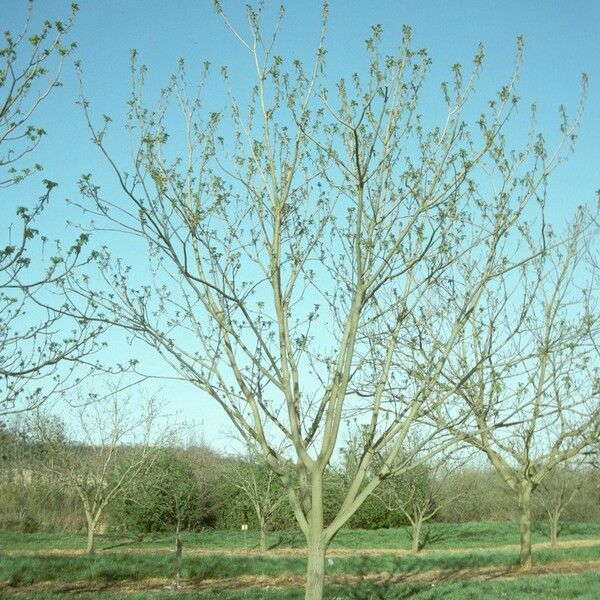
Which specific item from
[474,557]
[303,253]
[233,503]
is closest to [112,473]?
[233,503]

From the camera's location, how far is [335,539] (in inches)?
1305

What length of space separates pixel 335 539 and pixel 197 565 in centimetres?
1563

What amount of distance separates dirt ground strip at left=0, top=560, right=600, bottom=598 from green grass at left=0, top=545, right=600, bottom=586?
34 centimetres

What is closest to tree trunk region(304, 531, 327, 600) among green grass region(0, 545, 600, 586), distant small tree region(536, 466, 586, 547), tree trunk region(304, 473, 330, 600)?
tree trunk region(304, 473, 330, 600)

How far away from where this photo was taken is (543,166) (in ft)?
22.0

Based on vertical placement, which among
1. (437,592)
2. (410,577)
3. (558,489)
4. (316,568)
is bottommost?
(410,577)

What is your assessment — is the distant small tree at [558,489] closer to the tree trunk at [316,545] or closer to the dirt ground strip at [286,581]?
the dirt ground strip at [286,581]

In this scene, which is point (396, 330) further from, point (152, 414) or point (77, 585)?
point (152, 414)

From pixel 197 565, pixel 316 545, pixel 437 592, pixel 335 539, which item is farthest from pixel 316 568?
pixel 335 539

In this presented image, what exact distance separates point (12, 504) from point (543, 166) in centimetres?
3789

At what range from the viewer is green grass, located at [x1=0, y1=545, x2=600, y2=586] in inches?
647

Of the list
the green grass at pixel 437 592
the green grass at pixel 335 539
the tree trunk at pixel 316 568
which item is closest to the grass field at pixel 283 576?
the green grass at pixel 437 592

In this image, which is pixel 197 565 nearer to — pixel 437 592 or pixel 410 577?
pixel 410 577

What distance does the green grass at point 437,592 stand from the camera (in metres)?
12.6
